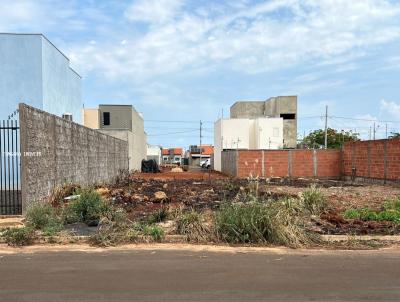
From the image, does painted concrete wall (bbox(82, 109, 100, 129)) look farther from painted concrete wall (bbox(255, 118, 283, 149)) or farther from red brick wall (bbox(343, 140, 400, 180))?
red brick wall (bbox(343, 140, 400, 180))

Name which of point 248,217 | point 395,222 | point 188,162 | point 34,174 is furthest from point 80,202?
point 188,162

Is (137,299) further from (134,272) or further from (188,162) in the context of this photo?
(188,162)

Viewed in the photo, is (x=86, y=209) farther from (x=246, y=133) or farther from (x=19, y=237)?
(x=246, y=133)

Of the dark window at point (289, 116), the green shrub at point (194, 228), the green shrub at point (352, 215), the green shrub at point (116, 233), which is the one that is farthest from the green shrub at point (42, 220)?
the dark window at point (289, 116)

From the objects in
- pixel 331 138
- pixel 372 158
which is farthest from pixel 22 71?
pixel 331 138

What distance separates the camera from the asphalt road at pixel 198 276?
653 centimetres

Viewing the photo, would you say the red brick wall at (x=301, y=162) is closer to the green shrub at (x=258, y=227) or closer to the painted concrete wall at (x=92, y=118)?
the painted concrete wall at (x=92, y=118)

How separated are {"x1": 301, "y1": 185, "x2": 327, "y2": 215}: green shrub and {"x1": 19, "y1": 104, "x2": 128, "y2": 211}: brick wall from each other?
820 centimetres

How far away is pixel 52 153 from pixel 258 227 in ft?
29.0

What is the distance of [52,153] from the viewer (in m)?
16.6

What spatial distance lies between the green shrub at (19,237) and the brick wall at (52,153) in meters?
3.35

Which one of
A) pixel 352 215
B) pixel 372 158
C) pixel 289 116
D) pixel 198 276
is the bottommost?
pixel 198 276

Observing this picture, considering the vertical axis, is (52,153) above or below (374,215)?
above

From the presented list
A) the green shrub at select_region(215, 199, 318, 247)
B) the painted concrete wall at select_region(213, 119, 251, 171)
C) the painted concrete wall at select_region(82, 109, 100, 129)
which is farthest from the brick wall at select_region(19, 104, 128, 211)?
the painted concrete wall at select_region(213, 119, 251, 171)
